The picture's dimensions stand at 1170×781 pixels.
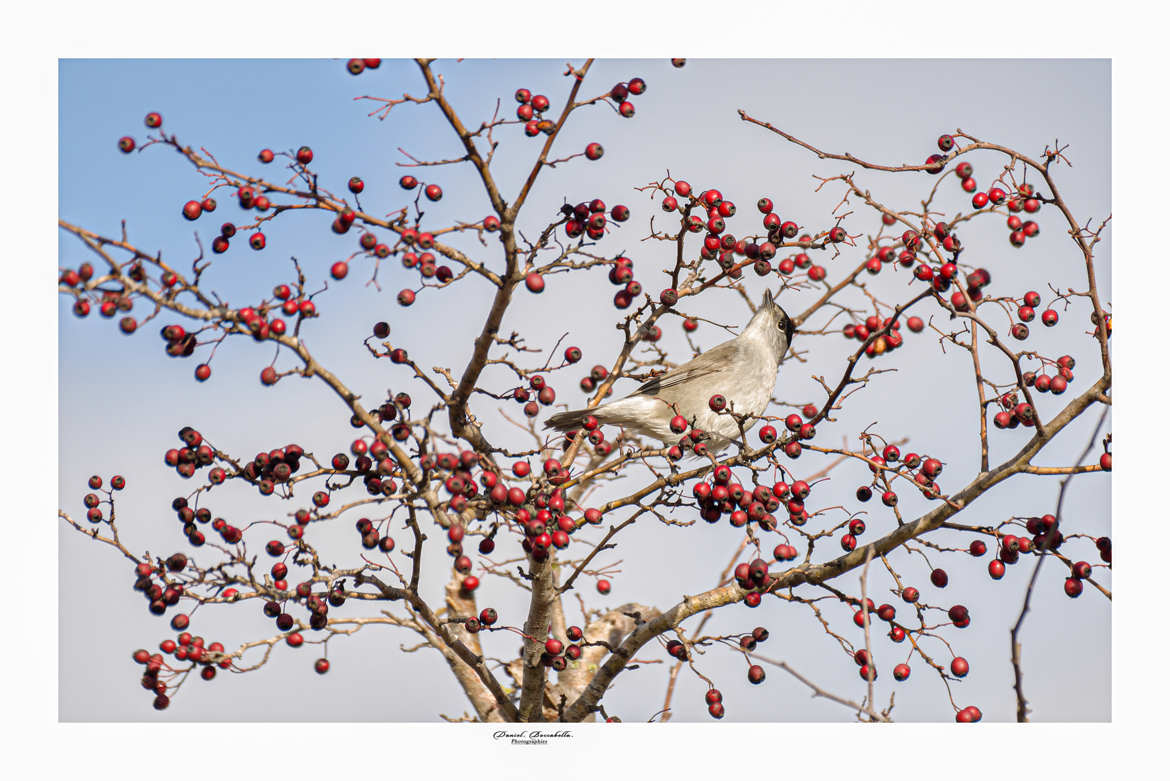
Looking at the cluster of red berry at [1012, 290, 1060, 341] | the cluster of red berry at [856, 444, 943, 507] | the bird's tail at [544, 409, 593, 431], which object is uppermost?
the cluster of red berry at [1012, 290, 1060, 341]

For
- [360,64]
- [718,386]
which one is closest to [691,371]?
[718,386]

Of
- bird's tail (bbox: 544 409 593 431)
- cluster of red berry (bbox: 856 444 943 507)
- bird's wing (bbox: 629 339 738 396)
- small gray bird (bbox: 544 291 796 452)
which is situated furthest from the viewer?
bird's wing (bbox: 629 339 738 396)

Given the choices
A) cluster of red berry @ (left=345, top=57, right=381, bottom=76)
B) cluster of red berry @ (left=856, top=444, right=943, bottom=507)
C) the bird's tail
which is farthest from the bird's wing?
cluster of red berry @ (left=345, top=57, right=381, bottom=76)

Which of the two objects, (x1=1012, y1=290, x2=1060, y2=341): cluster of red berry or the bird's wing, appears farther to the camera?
the bird's wing

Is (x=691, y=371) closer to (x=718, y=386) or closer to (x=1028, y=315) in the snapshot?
(x=718, y=386)

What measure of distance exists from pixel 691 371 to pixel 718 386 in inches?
5.0

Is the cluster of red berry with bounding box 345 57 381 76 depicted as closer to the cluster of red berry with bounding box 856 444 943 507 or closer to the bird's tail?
the bird's tail

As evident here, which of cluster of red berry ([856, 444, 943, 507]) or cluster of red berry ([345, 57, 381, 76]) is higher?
cluster of red berry ([345, 57, 381, 76])

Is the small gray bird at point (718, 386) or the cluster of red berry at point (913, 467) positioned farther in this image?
the small gray bird at point (718, 386)

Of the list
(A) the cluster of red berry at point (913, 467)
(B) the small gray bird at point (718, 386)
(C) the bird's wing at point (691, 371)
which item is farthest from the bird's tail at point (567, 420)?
(A) the cluster of red berry at point (913, 467)

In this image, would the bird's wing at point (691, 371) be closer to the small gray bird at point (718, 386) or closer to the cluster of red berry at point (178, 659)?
the small gray bird at point (718, 386)

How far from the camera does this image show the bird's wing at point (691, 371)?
3.63 metres

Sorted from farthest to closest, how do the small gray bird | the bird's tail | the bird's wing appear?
1. the bird's wing
2. the small gray bird
3. the bird's tail

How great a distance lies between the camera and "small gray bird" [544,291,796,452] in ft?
11.4
